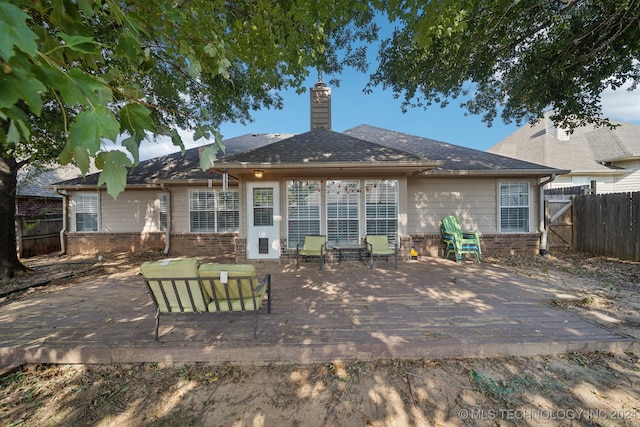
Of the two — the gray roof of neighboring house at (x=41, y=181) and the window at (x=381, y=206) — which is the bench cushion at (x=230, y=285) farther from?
the gray roof of neighboring house at (x=41, y=181)

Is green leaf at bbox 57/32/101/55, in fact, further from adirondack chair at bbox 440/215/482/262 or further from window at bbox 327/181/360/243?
adirondack chair at bbox 440/215/482/262

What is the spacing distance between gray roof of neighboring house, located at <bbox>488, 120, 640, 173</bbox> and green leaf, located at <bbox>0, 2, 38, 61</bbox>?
18.4 meters

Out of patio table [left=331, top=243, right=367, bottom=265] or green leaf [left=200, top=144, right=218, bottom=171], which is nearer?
green leaf [left=200, top=144, right=218, bottom=171]

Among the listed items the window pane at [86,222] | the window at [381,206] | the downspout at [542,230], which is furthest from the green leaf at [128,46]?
the window pane at [86,222]

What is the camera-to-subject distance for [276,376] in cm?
257

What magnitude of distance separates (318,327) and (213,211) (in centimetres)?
704

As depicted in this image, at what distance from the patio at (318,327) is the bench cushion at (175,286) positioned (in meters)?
0.39

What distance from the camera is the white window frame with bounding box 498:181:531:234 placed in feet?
26.7

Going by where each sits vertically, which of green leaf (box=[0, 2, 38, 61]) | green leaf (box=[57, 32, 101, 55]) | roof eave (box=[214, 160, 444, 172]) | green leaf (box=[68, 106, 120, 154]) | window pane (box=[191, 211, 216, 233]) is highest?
roof eave (box=[214, 160, 444, 172])

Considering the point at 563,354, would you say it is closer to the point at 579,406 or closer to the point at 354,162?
the point at 579,406

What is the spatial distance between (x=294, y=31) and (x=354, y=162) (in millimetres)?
2933

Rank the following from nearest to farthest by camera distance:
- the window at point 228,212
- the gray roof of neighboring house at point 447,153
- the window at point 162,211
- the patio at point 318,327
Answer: the patio at point 318,327
the gray roof of neighboring house at point 447,153
the window at point 228,212
the window at point 162,211

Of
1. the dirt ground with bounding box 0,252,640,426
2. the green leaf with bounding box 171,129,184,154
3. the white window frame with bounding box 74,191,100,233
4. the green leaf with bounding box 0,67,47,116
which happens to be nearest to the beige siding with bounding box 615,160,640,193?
the dirt ground with bounding box 0,252,640,426

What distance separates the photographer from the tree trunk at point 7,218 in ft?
19.7
